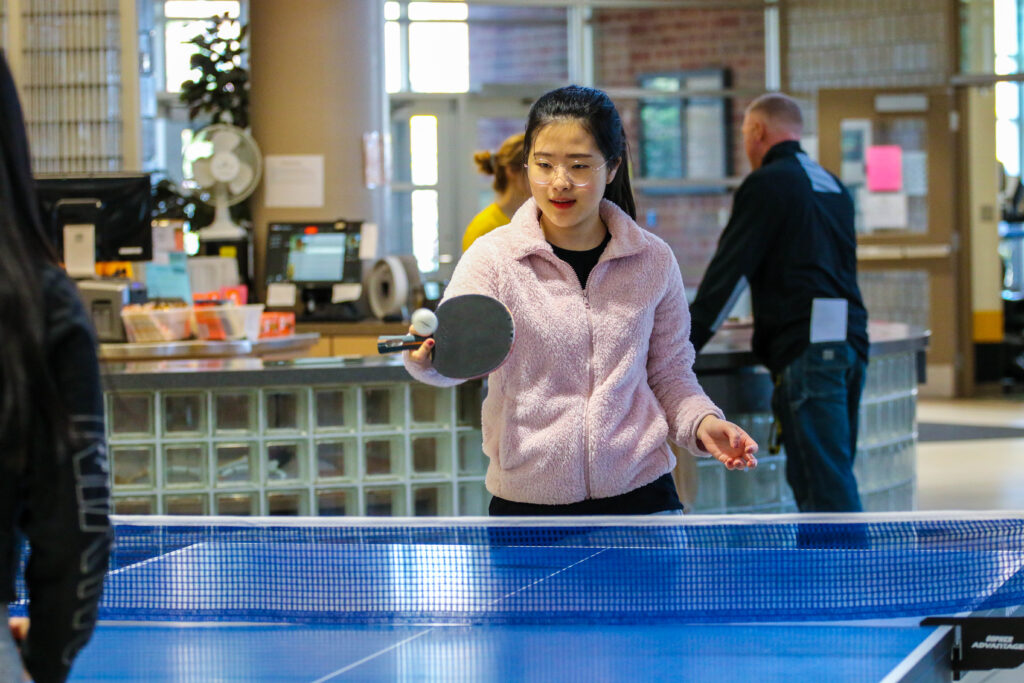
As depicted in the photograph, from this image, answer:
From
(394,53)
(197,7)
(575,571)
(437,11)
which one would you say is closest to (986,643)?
(575,571)

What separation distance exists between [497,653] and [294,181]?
5.94m

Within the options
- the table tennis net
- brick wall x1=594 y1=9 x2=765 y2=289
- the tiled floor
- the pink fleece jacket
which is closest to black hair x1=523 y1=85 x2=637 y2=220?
the pink fleece jacket

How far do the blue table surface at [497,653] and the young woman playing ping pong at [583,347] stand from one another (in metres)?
0.33

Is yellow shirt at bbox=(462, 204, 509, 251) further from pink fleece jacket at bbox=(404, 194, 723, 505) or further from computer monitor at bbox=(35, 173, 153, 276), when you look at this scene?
computer monitor at bbox=(35, 173, 153, 276)

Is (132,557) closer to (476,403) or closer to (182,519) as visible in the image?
(182,519)

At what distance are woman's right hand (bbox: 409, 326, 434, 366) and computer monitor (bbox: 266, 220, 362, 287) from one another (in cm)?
496

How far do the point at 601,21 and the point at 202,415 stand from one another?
332 inches

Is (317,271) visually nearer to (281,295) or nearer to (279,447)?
(281,295)

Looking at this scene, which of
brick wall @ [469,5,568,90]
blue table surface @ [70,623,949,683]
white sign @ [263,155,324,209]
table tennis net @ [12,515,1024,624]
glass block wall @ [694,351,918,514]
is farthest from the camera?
brick wall @ [469,5,568,90]

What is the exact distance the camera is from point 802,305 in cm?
383

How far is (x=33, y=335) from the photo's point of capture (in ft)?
3.82

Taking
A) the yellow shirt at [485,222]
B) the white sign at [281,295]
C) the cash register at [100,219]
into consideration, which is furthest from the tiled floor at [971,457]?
the cash register at [100,219]

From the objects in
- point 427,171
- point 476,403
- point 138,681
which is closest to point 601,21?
point 427,171

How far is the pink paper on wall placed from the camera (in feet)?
34.4
